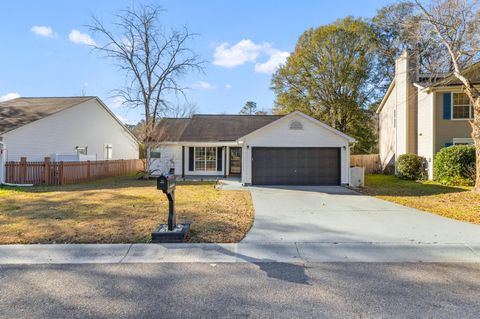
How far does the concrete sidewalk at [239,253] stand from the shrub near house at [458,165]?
40.8 ft

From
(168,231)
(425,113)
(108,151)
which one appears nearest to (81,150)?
(108,151)

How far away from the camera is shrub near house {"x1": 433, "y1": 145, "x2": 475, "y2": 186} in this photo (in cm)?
1548

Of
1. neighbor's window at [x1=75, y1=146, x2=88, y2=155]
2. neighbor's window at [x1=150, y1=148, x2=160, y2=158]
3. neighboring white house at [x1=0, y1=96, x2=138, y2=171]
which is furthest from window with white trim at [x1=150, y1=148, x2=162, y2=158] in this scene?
neighbor's window at [x1=75, y1=146, x2=88, y2=155]

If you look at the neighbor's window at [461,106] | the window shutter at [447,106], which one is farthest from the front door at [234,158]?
the neighbor's window at [461,106]

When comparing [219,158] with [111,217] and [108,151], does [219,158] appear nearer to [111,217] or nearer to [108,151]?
[108,151]

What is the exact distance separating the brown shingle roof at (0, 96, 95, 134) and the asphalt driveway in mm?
15108

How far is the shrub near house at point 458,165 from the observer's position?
1548 centimetres

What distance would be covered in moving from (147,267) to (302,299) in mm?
2372

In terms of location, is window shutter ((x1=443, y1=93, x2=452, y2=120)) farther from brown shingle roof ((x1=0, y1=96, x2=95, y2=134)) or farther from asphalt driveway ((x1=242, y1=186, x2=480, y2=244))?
brown shingle roof ((x1=0, y1=96, x2=95, y2=134))

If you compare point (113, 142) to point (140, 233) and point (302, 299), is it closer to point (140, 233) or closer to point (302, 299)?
point (140, 233)

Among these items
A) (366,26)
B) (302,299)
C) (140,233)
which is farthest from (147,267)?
(366,26)

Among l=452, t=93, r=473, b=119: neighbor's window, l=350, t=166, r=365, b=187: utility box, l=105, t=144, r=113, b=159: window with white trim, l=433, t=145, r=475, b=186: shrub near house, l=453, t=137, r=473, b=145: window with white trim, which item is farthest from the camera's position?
l=105, t=144, r=113, b=159: window with white trim

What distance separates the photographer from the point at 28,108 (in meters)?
20.1

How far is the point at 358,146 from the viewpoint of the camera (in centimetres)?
3117
